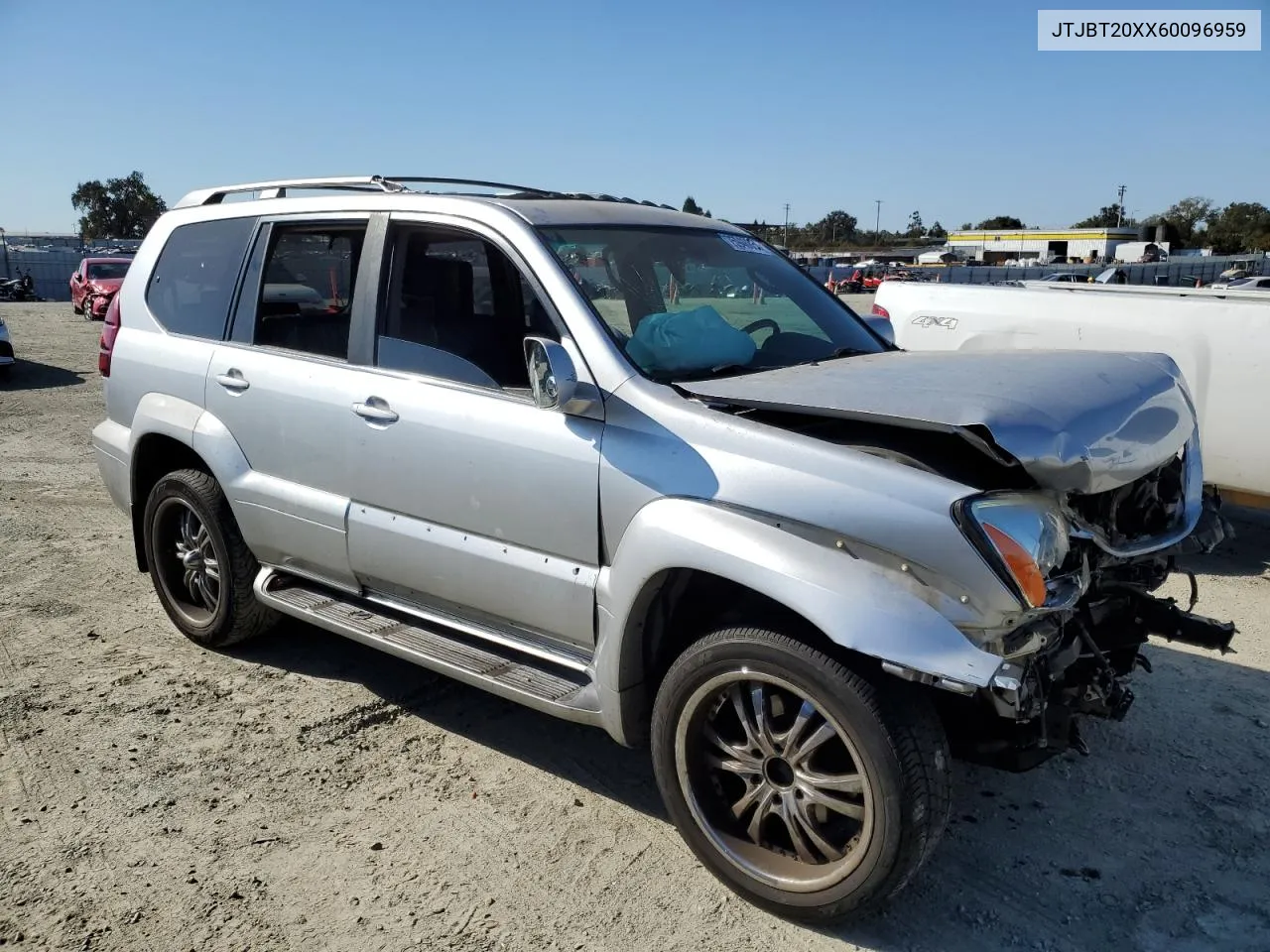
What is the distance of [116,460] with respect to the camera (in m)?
5.02

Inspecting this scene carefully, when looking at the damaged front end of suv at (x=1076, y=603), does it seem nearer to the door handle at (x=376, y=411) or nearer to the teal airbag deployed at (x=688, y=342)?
the teal airbag deployed at (x=688, y=342)

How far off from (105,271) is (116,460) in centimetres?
2286

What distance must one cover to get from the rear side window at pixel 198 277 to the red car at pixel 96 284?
20774 mm

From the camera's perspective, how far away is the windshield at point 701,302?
3477 mm

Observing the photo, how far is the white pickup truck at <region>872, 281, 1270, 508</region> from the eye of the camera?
6.06 meters

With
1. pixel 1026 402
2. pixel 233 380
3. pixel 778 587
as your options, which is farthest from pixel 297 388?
pixel 1026 402

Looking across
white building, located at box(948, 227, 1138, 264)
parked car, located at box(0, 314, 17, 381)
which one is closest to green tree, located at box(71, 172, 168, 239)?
white building, located at box(948, 227, 1138, 264)

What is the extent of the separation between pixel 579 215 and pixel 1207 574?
181 inches

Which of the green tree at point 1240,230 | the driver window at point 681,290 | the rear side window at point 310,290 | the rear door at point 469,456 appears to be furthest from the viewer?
the green tree at point 1240,230

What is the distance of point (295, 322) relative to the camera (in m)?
4.31

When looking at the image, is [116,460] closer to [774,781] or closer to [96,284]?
[774,781]

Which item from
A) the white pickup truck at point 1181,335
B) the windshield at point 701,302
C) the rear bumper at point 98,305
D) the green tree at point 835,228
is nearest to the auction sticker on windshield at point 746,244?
the windshield at point 701,302

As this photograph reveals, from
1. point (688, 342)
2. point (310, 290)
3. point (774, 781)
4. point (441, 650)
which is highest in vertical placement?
point (310, 290)

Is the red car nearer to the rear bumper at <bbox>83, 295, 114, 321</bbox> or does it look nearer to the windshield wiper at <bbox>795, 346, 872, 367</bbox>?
the rear bumper at <bbox>83, 295, 114, 321</bbox>
